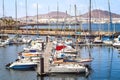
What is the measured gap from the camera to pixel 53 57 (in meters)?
41.7

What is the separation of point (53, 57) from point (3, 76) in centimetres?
644

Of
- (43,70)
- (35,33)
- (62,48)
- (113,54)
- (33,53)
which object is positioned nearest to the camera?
(43,70)

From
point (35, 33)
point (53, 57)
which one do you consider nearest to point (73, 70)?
point (53, 57)

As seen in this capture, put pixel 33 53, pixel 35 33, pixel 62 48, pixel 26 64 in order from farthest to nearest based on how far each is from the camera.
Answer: pixel 35 33
pixel 62 48
pixel 33 53
pixel 26 64

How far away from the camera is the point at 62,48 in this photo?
161 ft

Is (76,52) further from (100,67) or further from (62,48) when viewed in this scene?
(100,67)

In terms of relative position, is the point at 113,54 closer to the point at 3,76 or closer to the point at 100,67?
the point at 100,67

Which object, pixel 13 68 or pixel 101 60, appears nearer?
pixel 13 68

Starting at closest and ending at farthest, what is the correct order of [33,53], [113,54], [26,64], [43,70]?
1. [43,70]
2. [26,64]
3. [33,53]
4. [113,54]

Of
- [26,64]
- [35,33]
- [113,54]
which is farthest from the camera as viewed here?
[35,33]

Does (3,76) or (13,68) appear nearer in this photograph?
(3,76)

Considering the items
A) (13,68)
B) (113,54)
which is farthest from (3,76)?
(113,54)

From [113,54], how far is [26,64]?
64.2ft

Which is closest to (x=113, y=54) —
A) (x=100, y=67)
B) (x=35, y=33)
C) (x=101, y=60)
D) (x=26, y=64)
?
(x=101, y=60)
